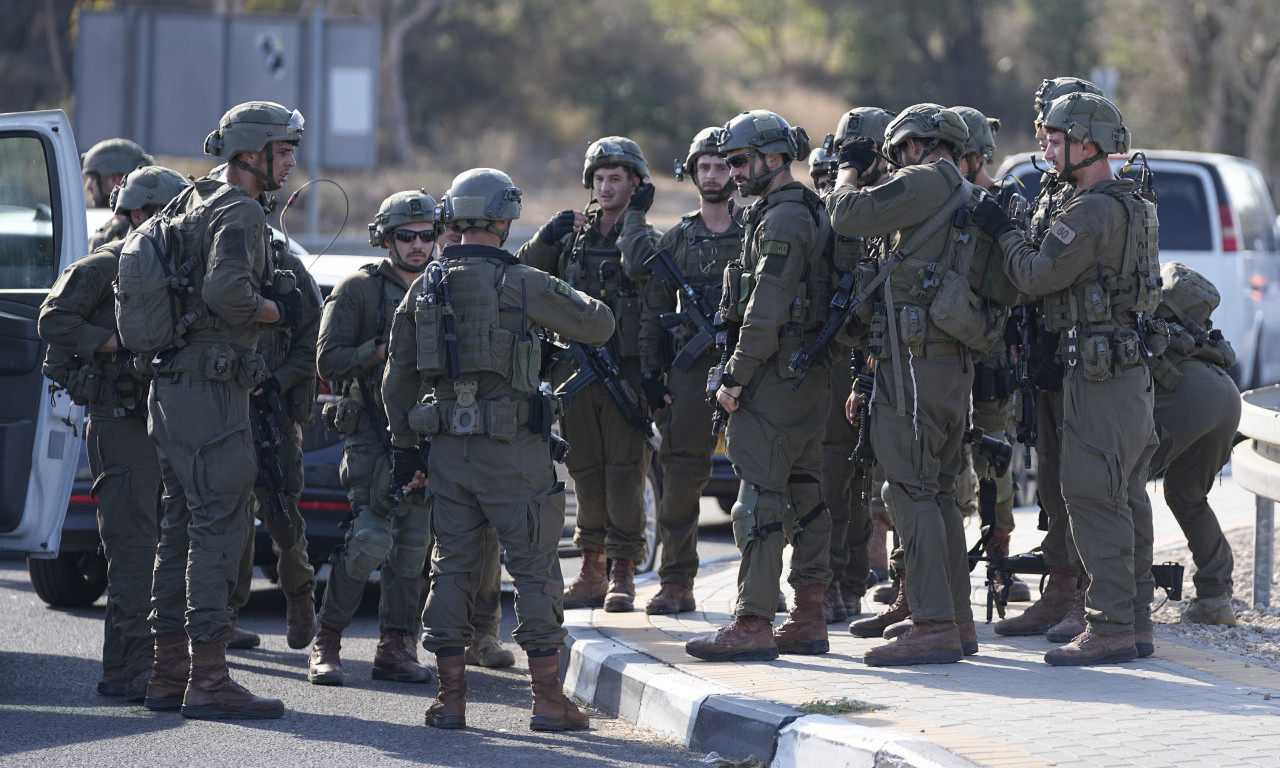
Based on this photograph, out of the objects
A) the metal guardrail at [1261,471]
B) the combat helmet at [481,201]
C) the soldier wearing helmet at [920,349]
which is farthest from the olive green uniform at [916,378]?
the metal guardrail at [1261,471]

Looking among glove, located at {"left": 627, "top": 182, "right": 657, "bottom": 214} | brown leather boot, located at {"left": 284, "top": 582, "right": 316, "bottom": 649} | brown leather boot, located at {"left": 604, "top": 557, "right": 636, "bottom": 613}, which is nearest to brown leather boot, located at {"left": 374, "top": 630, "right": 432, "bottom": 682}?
brown leather boot, located at {"left": 284, "top": 582, "right": 316, "bottom": 649}

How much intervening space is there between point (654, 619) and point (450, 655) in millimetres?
1767

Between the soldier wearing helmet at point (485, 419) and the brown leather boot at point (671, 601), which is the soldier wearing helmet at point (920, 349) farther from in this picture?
the brown leather boot at point (671, 601)

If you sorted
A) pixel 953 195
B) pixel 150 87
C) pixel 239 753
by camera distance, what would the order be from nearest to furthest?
pixel 239 753
pixel 953 195
pixel 150 87

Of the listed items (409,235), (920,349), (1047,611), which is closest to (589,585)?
(409,235)

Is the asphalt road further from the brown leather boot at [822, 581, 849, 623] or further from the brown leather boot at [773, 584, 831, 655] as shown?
the brown leather boot at [822, 581, 849, 623]

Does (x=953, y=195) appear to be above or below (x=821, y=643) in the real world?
above

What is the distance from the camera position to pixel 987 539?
7562mm

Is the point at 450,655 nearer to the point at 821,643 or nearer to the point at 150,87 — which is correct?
the point at 821,643

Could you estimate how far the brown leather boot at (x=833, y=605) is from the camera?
24.8 feet

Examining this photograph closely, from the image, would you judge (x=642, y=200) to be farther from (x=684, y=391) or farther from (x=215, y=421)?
(x=215, y=421)

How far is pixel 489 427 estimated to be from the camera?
593 cm

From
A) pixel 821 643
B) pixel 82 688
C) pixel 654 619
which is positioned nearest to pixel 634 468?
pixel 654 619

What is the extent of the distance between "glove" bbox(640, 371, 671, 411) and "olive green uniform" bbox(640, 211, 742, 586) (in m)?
0.02
